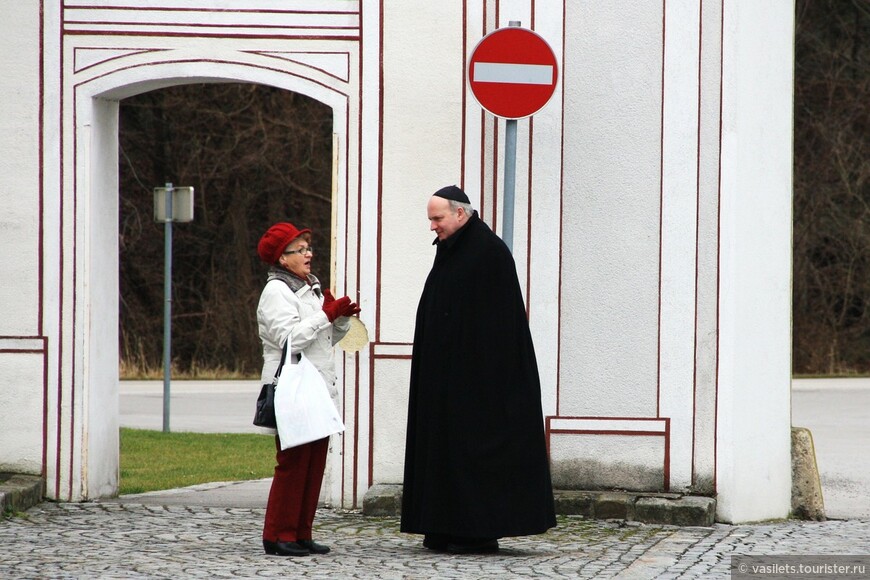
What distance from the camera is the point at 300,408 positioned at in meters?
7.34

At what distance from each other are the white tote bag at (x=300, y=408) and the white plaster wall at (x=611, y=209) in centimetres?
231

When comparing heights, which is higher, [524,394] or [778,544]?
[524,394]

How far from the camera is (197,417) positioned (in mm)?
17688

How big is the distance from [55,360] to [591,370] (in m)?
3.29

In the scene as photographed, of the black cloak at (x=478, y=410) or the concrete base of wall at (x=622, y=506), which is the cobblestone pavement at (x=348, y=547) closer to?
the concrete base of wall at (x=622, y=506)

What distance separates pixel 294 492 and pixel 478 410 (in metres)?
0.99

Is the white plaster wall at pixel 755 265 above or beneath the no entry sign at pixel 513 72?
beneath

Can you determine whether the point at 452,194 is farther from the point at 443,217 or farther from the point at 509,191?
the point at 509,191

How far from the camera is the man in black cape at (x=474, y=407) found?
7566mm

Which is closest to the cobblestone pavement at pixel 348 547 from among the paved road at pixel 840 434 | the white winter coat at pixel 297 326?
the white winter coat at pixel 297 326

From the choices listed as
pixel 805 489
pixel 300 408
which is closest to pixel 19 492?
pixel 300 408

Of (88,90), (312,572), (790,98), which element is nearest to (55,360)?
(88,90)

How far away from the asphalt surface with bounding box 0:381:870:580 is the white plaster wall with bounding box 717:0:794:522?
13.5 inches

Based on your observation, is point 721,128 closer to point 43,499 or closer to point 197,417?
point 43,499
